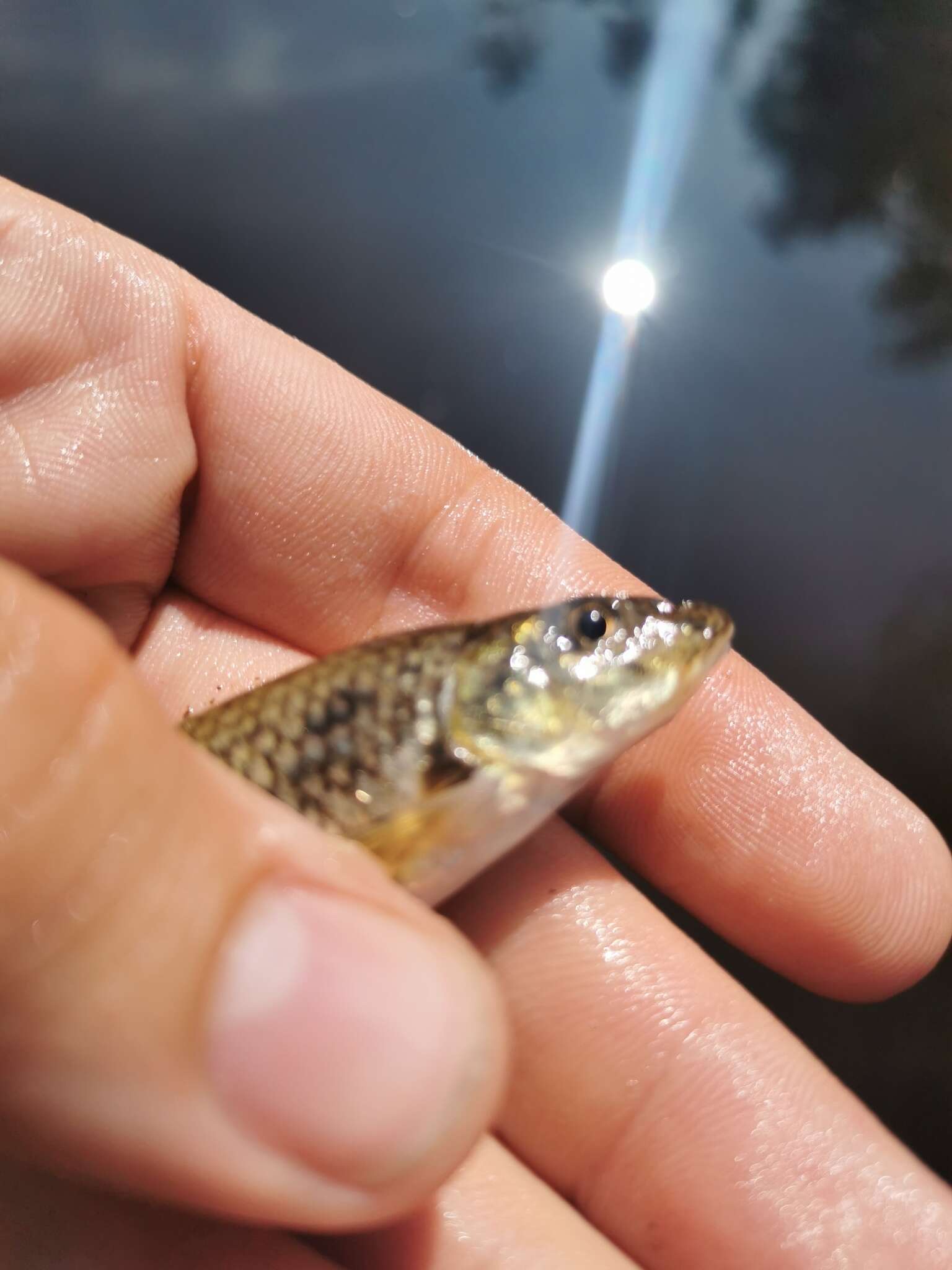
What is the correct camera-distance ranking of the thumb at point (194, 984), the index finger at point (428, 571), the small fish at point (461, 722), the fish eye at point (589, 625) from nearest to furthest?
the thumb at point (194, 984) → the small fish at point (461, 722) → the fish eye at point (589, 625) → the index finger at point (428, 571)

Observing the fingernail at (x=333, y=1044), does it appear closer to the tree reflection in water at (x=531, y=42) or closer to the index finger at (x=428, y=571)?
the index finger at (x=428, y=571)

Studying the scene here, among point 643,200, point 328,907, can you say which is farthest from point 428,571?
point 643,200

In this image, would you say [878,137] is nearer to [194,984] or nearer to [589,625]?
[589,625]

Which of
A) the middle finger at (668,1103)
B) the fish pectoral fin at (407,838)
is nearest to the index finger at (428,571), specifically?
the middle finger at (668,1103)

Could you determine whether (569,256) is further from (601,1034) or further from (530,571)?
(601,1034)

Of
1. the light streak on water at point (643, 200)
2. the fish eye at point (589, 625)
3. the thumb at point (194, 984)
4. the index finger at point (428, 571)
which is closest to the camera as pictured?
the thumb at point (194, 984)

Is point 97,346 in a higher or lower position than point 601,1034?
higher

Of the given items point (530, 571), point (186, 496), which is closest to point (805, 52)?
point (530, 571)
